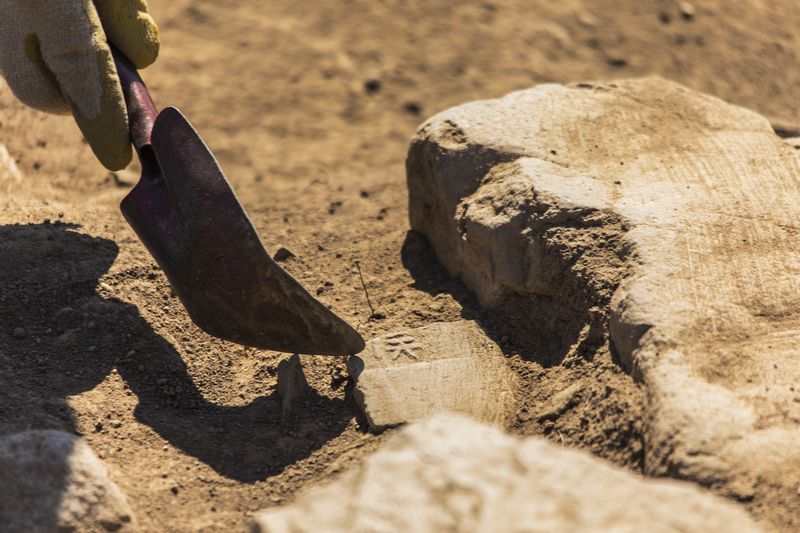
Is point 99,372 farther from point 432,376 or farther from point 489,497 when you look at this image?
point 489,497

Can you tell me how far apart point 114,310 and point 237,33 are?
2.79 meters

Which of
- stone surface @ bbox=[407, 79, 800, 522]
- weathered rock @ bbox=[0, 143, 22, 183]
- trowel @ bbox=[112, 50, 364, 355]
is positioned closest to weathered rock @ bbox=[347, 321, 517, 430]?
trowel @ bbox=[112, 50, 364, 355]

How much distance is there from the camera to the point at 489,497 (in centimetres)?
170

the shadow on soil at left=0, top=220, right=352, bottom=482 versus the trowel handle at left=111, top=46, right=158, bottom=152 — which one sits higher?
the trowel handle at left=111, top=46, right=158, bottom=152

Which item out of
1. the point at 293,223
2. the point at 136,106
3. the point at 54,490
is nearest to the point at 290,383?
the point at 54,490

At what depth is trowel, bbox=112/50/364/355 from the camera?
8.62 feet

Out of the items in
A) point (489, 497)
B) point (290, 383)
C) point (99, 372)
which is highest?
point (489, 497)

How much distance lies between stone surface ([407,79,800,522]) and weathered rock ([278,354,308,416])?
0.69 m

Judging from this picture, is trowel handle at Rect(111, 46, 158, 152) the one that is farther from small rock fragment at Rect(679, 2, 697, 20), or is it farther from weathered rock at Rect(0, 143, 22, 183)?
small rock fragment at Rect(679, 2, 697, 20)

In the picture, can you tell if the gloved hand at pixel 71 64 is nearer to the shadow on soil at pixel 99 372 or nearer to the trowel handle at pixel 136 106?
the trowel handle at pixel 136 106

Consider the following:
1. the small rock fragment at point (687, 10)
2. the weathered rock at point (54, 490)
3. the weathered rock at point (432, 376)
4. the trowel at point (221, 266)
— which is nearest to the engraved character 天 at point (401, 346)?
the weathered rock at point (432, 376)

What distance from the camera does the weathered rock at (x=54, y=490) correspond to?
2.12 metres

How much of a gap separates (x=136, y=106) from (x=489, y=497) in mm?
1956

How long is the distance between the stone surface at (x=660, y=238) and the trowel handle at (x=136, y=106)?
0.99 metres
